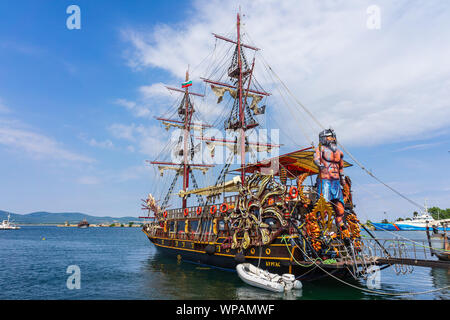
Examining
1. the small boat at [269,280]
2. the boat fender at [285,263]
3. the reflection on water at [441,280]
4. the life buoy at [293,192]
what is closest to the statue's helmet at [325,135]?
the life buoy at [293,192]

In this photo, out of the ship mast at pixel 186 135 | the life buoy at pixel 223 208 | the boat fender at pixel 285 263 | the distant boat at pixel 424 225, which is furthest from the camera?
the ship mast at pixel 186 135

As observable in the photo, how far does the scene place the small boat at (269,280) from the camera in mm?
17312

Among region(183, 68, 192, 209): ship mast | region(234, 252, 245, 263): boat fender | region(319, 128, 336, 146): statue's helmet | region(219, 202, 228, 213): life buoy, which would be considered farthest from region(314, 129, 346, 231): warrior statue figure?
region(183, 68, 192, 209): ship mast

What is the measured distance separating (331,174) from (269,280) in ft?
24.7

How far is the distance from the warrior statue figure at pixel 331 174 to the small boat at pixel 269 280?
14.7 ft

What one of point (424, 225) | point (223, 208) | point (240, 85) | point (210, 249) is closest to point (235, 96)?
point (240, 85)

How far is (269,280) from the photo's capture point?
17.7 m

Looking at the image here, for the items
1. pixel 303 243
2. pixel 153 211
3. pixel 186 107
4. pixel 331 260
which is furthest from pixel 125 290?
pixel 186 107

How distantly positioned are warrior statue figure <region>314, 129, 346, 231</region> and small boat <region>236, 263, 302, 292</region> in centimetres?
448

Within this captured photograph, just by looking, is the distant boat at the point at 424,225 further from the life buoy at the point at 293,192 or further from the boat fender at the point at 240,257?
the boat fender at the point at 240,257

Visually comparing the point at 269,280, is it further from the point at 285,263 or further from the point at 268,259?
the point at 268,259

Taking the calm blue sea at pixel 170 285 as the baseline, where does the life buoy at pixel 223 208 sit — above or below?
above

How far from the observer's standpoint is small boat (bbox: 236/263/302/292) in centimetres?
1731
